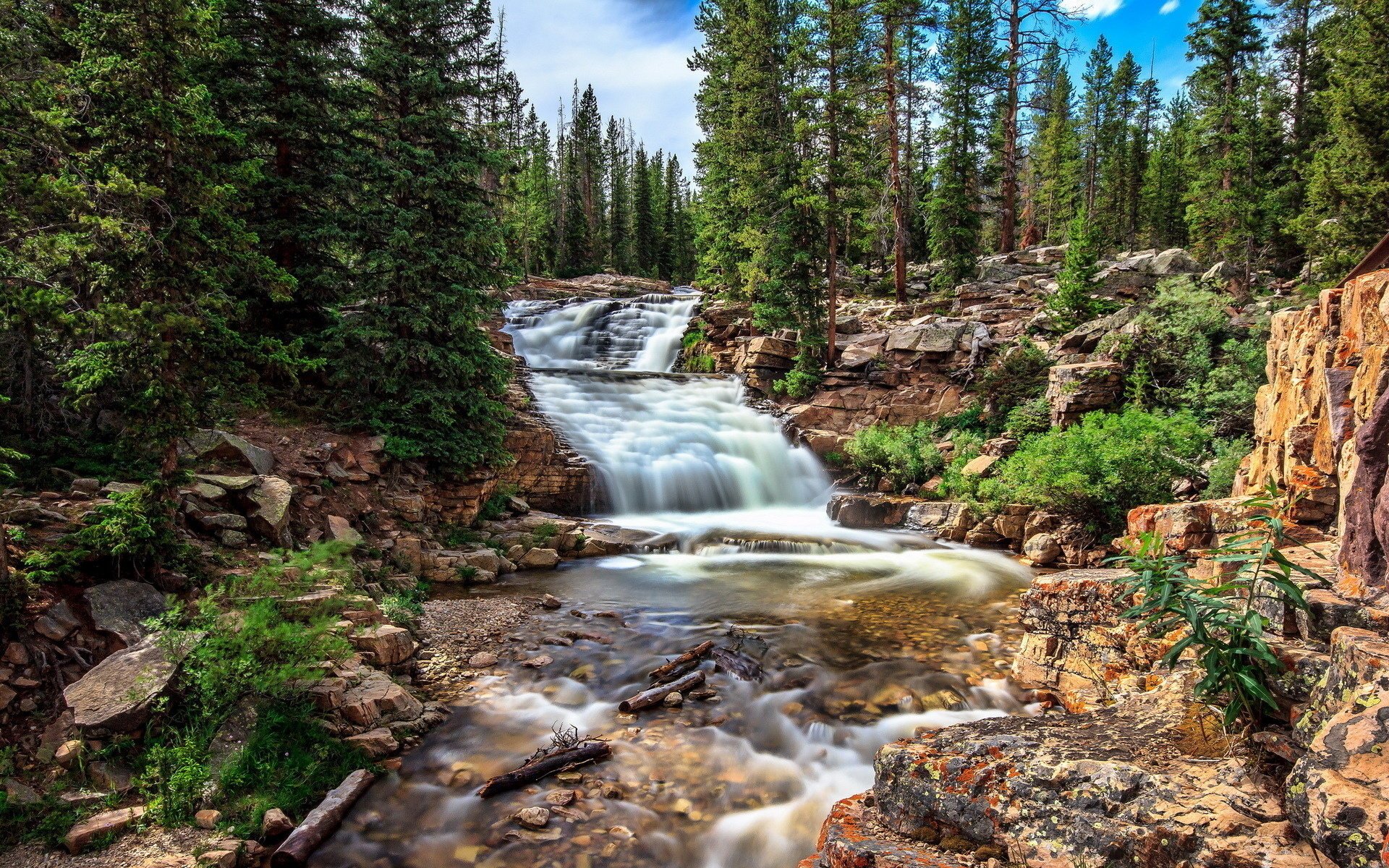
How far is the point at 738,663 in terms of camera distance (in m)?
7.07

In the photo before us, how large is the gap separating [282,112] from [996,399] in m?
17.2

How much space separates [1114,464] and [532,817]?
10.5 metres

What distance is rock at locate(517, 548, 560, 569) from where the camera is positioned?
36.2 ft

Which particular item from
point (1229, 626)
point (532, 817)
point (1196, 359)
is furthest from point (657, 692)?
point (1196, 359)

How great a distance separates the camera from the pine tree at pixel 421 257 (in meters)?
10.9

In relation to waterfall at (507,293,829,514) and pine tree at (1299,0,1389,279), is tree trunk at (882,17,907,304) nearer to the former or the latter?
waterfall at (507,293,829,514)

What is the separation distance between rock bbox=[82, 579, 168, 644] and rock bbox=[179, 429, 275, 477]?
2806 millimetres

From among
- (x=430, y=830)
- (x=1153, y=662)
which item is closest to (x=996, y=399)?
(x=1153, y=662)

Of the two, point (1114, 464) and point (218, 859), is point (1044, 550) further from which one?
point (218, 859)

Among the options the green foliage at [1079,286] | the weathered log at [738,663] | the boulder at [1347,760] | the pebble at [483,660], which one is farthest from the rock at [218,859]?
the green foliage at [1079,286]

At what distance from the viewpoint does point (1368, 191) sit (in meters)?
15.6

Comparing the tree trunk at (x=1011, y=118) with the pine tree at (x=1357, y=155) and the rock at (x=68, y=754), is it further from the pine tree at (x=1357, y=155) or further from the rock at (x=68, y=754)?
the rock at (x=68, y=754)

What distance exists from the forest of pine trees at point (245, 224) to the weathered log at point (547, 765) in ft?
14.2

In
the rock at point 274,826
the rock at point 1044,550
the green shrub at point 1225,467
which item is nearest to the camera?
the rock at point 274,826
